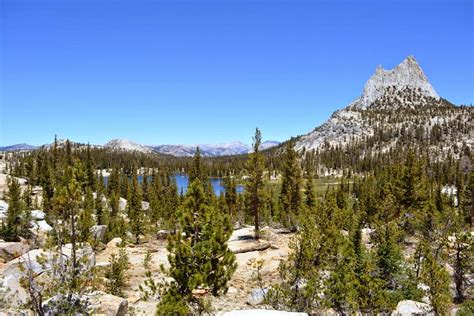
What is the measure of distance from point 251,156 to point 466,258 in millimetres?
20763

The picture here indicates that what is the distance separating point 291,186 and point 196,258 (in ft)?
111

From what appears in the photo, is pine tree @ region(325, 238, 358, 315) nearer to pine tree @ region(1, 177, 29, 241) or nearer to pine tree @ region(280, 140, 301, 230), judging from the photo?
pine tree @ region(280, 140, 301, 230)

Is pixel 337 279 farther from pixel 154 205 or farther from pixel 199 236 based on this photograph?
pixel 154 205

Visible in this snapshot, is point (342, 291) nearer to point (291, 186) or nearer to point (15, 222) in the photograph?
point (291, 186)

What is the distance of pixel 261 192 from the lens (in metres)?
37.0

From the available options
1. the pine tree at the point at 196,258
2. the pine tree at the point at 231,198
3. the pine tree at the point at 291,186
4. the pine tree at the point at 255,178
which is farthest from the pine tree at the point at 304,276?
the pine tree at the point at 231,198

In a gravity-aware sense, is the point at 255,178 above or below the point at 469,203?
above

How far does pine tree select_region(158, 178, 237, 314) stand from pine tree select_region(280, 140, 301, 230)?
29.9 meters

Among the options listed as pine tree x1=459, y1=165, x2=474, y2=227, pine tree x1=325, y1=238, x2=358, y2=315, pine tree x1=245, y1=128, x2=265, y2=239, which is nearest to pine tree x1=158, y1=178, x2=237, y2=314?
pine tree x1=325, y1=238, x2=358, y2=315

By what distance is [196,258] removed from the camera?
15133 mm

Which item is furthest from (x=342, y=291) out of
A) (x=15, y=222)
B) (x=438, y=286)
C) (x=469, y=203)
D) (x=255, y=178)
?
(x=469, y=203)

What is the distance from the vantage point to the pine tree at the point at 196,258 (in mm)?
14484

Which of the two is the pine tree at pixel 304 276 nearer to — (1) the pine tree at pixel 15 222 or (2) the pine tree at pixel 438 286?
(2) the pine tree at pixel 438 286

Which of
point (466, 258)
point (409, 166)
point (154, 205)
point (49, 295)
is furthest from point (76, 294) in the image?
point (154, 205)
